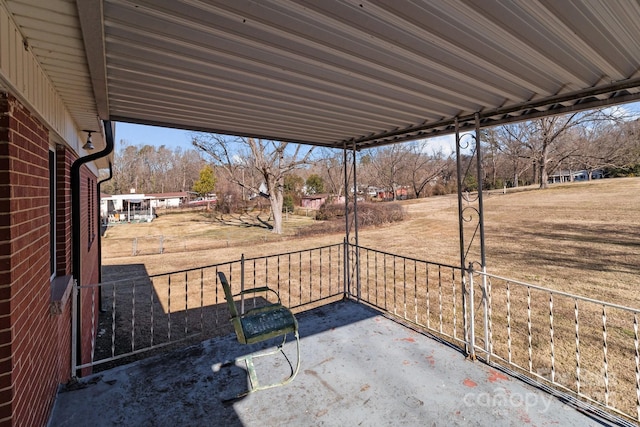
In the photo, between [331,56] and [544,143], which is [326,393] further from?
[544,143]

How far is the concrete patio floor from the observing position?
225cm

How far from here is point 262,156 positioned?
17391mm

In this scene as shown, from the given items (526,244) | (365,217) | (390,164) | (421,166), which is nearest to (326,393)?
(526,244)

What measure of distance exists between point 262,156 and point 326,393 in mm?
15872

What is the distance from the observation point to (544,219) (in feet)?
50.3

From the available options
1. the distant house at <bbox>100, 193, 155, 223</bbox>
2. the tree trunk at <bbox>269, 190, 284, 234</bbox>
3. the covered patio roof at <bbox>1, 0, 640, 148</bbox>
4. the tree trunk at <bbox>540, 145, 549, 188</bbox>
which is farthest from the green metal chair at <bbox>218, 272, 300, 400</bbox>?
the tree trunk at <bbox>540, 145, 549, 188</bbox>

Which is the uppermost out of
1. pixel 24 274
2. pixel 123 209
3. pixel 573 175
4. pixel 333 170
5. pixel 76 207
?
pixel 333 170

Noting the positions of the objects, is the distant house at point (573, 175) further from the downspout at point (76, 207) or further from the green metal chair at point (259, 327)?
the downspout at point (76, 207)

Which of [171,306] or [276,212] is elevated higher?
[276,212]

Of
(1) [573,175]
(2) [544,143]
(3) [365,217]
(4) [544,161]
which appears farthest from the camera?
(1) [573,175]

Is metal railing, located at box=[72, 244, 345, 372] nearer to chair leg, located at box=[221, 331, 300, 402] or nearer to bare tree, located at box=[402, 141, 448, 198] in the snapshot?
chair leg, located at box=[221, 331, 300, 402]

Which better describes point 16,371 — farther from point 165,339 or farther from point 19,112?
point 165,339

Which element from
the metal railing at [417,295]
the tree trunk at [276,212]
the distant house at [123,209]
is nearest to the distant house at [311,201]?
the distant house at [123,209]

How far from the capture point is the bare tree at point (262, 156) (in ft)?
55.3
